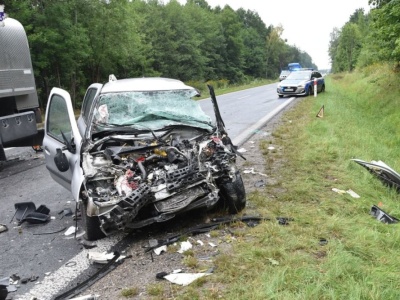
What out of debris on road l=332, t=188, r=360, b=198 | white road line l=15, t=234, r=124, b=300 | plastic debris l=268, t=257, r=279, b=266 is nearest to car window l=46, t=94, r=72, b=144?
white road line l=15, t=234, r=124, b=300

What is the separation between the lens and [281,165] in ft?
21.5

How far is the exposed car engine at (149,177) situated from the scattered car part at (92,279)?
Result: 321 millimetres

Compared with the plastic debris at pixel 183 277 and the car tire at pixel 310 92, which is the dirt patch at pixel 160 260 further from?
the car tire at pixel 310 92

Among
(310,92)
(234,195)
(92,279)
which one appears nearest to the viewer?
(92,279)

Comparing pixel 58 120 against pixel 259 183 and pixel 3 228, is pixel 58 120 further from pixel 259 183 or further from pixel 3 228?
pixel 259 183

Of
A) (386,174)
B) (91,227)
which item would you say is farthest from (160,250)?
(386,174)

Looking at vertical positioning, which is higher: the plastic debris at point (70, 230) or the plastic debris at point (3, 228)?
the plastic debris at point (3, 228)

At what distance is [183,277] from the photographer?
3170 mm

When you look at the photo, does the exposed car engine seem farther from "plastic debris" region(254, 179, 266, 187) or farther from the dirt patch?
"plastic debris" region(254, 179, 266, 187)

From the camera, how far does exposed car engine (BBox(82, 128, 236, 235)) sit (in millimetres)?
3607

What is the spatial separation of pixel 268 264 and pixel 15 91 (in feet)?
21.9

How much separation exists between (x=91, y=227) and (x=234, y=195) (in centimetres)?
160

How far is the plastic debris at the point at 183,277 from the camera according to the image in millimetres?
3098

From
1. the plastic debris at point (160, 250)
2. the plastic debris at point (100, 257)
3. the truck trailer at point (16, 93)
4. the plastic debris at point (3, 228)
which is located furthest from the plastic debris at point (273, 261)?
the truck trailer at point (16, 93)
